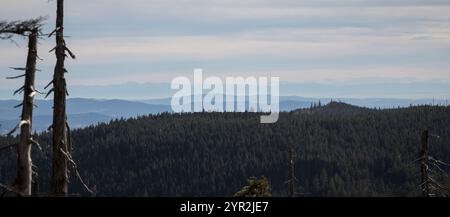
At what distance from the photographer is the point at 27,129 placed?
20.0 metres

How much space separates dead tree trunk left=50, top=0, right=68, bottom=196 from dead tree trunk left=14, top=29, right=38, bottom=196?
25.6 inches

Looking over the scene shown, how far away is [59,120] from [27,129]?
4.11ft

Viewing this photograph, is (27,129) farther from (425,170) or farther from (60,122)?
(425,170)

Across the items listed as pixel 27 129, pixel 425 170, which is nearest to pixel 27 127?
pixel 27 129

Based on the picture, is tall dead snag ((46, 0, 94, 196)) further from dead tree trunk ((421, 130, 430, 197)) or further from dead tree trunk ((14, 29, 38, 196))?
dead tree trunk ((421, 130, 430, 197))

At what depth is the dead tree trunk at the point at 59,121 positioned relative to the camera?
67.8ft

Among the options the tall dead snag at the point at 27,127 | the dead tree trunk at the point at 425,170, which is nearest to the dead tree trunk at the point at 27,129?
the tall dead snag at the point at 27,127

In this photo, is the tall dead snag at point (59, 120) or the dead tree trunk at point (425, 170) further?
the dead tree trunk at point (425, 170)

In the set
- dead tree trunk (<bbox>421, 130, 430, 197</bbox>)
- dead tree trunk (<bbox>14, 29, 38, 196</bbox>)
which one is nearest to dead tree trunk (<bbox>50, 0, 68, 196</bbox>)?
dead tree trunk (<bbox>14, 29, 38, 196</bbox>)

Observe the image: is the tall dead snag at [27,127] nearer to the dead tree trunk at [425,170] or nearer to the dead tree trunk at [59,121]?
the dead tree trunk at [59,121]

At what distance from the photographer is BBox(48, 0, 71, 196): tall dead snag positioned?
67.8 feet
